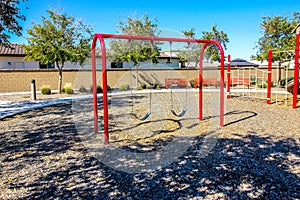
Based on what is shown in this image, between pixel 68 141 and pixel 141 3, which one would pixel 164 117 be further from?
pixel 141 3

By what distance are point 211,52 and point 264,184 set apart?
73.2 feet

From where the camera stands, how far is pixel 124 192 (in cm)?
251

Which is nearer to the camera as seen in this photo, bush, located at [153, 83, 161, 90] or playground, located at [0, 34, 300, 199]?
playground, located at [0, 34, 300, 199]

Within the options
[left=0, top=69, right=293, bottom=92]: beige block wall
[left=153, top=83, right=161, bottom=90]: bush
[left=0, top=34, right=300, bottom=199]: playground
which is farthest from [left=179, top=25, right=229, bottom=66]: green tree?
[left=0, top=34, right=300, bottom=199]: playground

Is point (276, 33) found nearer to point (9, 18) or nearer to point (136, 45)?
point (136, 45)

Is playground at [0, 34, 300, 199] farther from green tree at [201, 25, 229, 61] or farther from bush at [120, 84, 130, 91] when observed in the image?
green tree at [201, 25, 229, 61]

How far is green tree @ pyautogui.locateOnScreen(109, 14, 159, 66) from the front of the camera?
14.3 metres

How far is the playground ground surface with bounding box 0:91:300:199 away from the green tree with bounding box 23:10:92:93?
7021 millimetres

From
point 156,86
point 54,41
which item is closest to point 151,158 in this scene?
point 54,41

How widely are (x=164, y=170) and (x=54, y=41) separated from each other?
33.4 feet

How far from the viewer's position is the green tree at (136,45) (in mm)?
14297

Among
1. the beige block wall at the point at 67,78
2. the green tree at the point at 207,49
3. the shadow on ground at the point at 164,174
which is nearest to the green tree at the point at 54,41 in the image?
the beige block wall at the point at 67,78

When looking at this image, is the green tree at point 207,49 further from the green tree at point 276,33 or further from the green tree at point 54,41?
the green tree at point 54,41

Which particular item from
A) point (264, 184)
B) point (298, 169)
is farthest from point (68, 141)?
point (298, 169)
